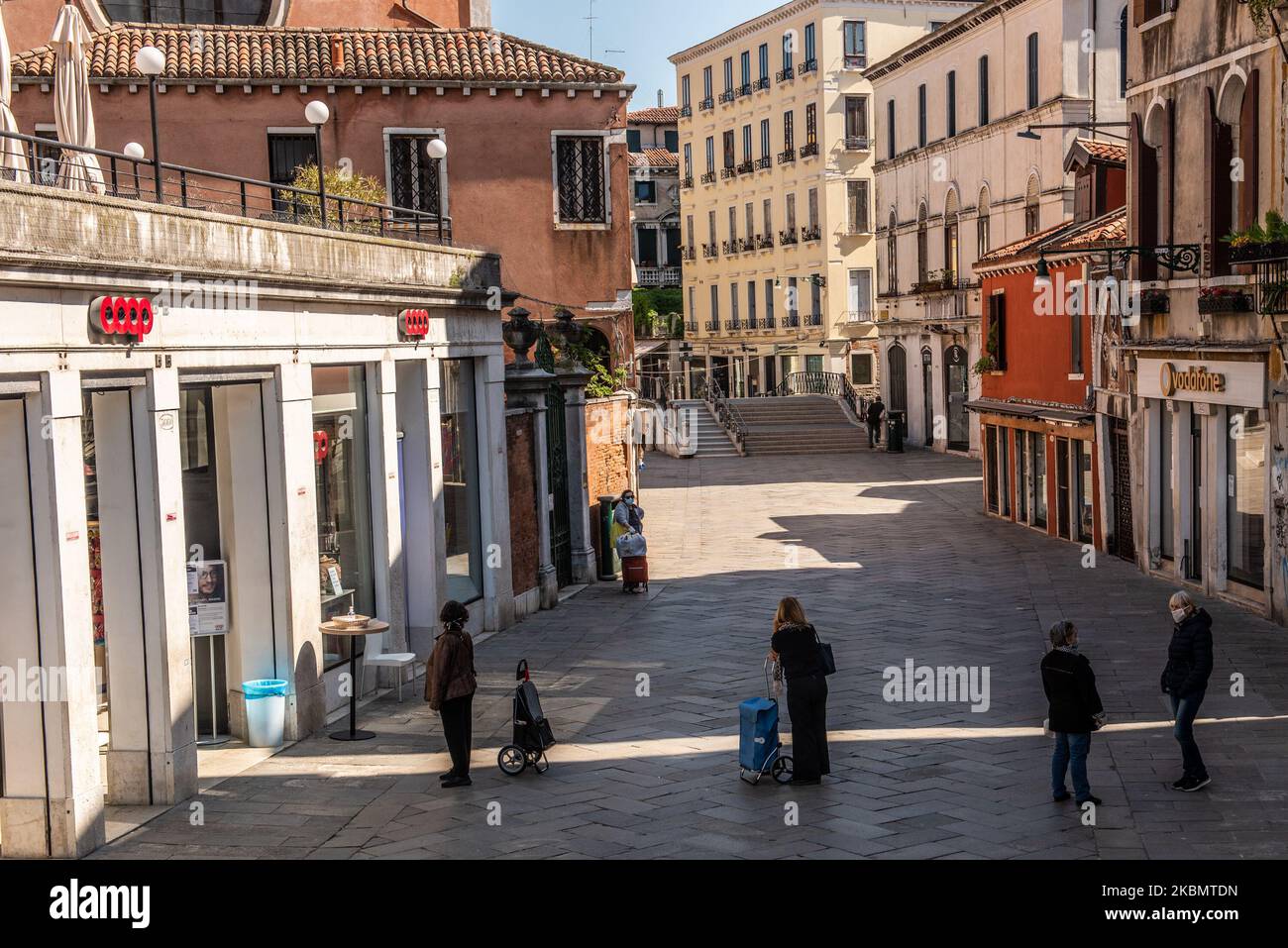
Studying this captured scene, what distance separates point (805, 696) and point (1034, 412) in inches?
703

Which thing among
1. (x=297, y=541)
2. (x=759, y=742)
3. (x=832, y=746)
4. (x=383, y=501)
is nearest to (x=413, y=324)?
(x=383, y=501)

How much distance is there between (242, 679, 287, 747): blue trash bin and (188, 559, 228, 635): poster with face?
0.59 m

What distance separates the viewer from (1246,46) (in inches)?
761

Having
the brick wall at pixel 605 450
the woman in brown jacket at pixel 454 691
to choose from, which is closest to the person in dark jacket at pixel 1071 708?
the woman in brown jacket at pixel 454 691

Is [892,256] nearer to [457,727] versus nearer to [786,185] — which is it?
[786,185]

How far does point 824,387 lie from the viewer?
57.8m

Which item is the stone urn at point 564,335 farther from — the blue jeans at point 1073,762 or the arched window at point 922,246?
the arched window at point 922,246

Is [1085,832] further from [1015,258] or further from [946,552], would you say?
[1015,258]

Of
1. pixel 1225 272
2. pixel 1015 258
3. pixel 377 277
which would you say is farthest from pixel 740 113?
pixel 377 277

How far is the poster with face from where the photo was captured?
1326cm

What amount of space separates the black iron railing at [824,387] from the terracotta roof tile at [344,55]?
2518cm

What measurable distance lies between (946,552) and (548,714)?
13.3 m

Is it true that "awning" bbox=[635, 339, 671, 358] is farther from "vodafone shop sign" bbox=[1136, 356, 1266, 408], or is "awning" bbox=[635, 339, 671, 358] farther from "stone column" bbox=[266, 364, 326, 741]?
"stone column" bbox=[266, 364, 326, 741]

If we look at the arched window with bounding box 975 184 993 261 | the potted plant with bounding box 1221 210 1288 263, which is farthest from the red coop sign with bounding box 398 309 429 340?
the arched window with bounding box 975 184 993 261
